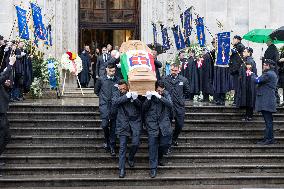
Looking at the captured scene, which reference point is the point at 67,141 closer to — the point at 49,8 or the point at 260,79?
the point at 260,79

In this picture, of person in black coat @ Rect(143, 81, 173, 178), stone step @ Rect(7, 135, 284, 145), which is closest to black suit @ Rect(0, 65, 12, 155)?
stone step @ Rect(7, 135, 284, 145)

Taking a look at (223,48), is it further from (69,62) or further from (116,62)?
(69,62)

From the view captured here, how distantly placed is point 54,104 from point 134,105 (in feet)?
12.2

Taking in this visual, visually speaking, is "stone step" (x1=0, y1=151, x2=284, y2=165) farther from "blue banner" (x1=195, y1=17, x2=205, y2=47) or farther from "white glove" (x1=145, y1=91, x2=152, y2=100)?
"blue banner" (x1=195, y1=17, x2=205, y2=47)

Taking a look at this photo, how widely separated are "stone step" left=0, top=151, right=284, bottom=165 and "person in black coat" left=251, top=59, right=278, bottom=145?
0.59m

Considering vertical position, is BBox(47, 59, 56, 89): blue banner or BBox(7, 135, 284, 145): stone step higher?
BBox(47, 59, 56, 89): blue banner

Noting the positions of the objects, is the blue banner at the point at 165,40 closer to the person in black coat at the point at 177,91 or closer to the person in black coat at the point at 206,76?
the person in black coat at the point at 206,76

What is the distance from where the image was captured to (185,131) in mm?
15461

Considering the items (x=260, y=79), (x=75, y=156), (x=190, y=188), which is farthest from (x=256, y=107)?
(x=75, y=156)

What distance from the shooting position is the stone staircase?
43.8 ft

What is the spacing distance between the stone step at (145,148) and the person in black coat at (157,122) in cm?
112

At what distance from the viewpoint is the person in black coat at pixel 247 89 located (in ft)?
53.0

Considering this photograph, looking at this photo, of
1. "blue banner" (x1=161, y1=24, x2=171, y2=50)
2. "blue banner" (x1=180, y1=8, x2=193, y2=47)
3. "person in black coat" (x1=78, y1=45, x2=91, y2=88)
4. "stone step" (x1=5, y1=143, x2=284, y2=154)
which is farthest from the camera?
"person in black coat" (x1=78, y1=45, x2=91, y2=88)

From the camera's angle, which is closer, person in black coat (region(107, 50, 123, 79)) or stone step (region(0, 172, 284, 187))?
stone step (region(0, 172, 284, 187))
